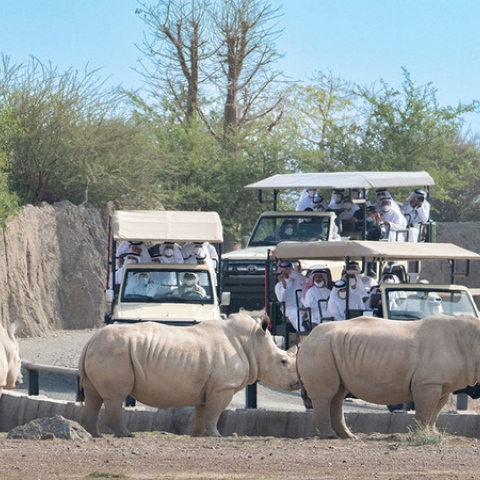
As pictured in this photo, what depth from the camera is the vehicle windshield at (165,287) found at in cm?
2147

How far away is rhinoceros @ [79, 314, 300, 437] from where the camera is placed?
1440cm

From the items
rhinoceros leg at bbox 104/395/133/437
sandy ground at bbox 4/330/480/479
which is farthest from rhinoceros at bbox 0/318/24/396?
rhinoceros leg at bbox 104/395/133/437

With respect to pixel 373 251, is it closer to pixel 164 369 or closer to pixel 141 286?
pixel 141 286

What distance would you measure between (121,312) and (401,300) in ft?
14.7

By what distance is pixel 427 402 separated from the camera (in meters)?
14.4

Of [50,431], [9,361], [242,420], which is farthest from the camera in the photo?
[242,420]

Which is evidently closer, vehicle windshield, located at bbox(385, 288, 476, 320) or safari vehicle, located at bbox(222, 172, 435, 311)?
vehicle windshield, located at bbox(385, 288, 476, 320)

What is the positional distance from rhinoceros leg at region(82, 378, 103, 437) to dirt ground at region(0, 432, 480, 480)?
1.29 m

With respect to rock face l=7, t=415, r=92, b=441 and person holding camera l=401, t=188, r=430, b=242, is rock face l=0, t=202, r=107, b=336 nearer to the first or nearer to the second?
person holding camera l=401, t=188, r=430, b=242

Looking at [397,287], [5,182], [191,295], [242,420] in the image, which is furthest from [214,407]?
[5,182]

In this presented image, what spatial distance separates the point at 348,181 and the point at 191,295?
199 inches

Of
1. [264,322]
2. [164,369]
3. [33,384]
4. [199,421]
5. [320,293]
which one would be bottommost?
[33,384]

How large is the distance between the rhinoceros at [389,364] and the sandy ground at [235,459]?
0.90 meters

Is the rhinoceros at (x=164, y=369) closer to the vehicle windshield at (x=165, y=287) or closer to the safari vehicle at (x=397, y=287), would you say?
the safari vehicle at (x=397, y=287)
